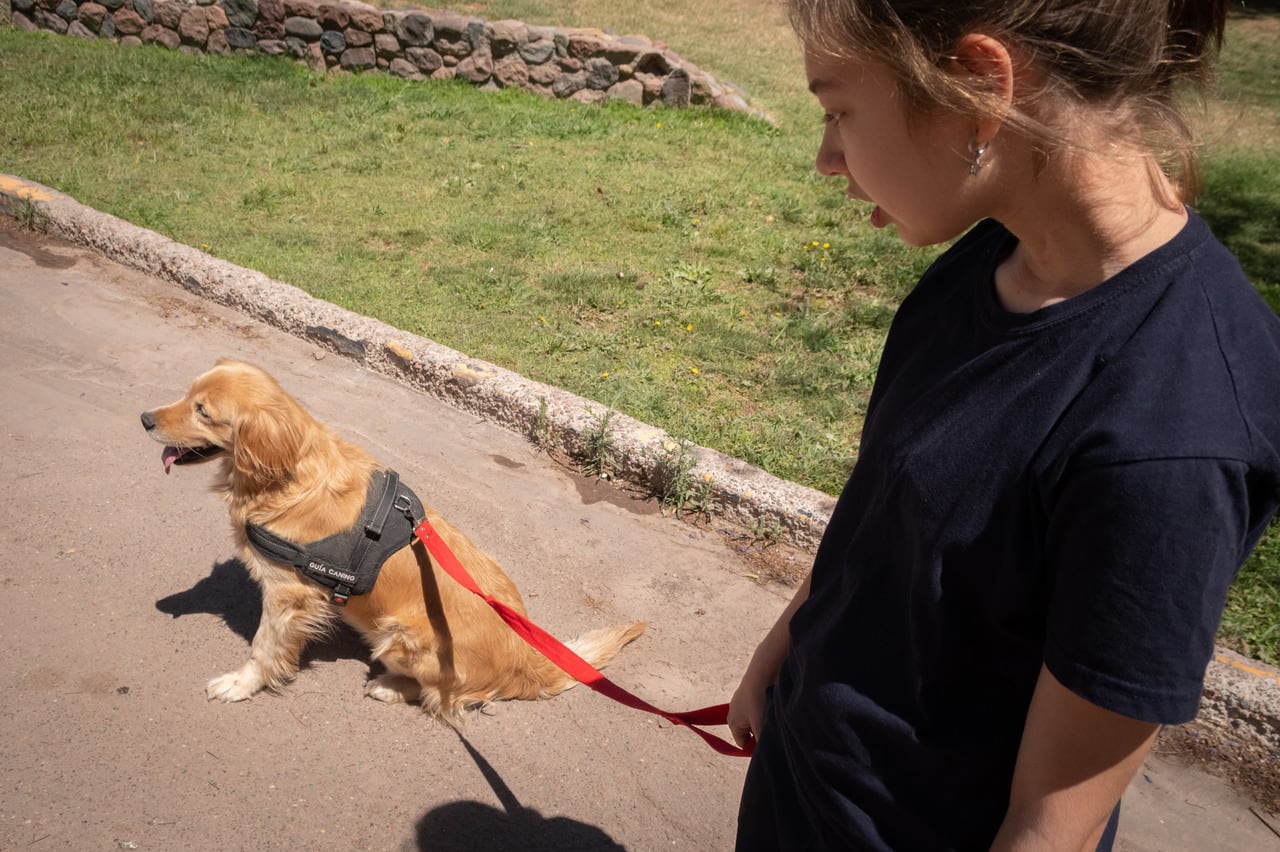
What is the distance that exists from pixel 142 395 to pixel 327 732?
101 inches

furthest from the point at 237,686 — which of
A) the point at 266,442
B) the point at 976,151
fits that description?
the point at 976,151

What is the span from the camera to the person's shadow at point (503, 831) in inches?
112

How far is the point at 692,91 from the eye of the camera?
11.1 metres

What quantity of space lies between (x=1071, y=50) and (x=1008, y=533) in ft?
1.66

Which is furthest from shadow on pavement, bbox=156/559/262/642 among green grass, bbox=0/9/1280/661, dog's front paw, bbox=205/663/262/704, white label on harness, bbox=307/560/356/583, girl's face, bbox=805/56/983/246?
girl's face, bbox=805/56/983/246

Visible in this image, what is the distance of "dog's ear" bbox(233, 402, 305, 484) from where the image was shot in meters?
3.02

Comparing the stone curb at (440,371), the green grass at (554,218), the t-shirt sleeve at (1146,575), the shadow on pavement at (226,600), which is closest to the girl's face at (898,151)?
the t-shirt sleeve at (1146,575)

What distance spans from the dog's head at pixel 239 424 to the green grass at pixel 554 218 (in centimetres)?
210

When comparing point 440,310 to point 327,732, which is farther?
point 440,310

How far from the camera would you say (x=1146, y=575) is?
33.4 inches

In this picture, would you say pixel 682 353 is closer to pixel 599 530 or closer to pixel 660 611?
pixel 599 530

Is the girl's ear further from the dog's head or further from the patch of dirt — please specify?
the patch of dirt

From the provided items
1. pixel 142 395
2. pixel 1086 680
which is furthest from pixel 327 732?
pixel 1086 680

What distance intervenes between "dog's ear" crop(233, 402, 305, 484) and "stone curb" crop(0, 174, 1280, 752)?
176 cm
